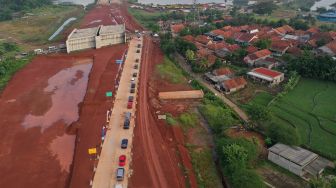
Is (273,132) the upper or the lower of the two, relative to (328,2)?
lower

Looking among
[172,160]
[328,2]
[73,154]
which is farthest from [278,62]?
[328,2]

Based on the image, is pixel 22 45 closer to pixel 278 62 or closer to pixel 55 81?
pixel 55 81

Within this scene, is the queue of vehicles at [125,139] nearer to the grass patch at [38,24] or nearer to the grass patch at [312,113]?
the grass patch at [312,113]

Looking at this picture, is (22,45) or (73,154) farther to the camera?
(22,45)

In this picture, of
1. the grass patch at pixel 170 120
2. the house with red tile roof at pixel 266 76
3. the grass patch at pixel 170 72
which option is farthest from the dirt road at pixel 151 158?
the house with red tile roof at pixel 266 76

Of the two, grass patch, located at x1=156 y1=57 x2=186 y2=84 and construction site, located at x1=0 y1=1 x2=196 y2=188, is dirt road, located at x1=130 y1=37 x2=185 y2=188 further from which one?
grass patch, located at x1=156 y1=57 x2=186 y2=84

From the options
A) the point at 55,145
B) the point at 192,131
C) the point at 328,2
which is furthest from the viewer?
the point at 328,2

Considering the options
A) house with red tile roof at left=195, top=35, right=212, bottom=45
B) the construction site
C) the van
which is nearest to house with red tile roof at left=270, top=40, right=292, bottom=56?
house with red tile roof at left=195, top=35, right=212, bottom=45
